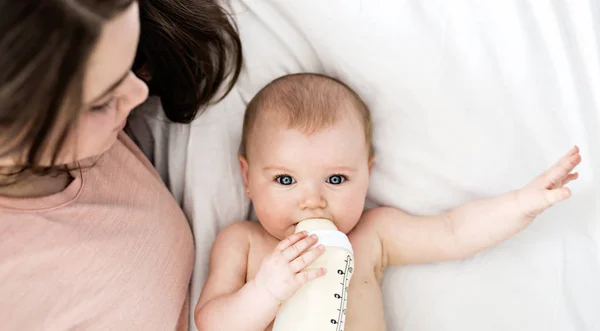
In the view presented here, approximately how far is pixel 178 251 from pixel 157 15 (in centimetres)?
44

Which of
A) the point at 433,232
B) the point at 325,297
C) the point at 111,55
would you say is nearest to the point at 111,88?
the point at 111,55

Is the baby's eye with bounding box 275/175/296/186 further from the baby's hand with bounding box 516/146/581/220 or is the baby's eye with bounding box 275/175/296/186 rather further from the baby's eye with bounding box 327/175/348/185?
the baby's hand with bounding box 516/146/581/220

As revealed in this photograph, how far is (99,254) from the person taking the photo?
104 cm

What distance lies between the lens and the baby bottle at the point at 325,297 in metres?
1.00

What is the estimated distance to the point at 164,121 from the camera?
133cm

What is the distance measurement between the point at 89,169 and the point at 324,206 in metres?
0.42

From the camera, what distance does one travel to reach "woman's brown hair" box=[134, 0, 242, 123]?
1.16 meters

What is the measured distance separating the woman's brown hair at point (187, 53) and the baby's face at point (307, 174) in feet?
0.49

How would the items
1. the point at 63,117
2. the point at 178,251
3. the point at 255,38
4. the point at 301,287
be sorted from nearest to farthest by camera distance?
the point at 63,117 < the point at 301,287 < the point at 178,251 < the point at 255,38

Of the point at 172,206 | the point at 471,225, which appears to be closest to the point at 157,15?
the point at 172,206

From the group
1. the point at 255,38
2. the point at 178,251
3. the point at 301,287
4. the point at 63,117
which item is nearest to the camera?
the point at 63,117

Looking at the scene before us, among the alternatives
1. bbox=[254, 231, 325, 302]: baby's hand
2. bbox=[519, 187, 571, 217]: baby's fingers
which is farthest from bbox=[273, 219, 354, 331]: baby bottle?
bbox=[519, 187, 571, 217]: baby's fingers

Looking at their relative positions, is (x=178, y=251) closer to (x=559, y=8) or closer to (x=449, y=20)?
(x=449, y=20)

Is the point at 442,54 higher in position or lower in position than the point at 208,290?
higher
